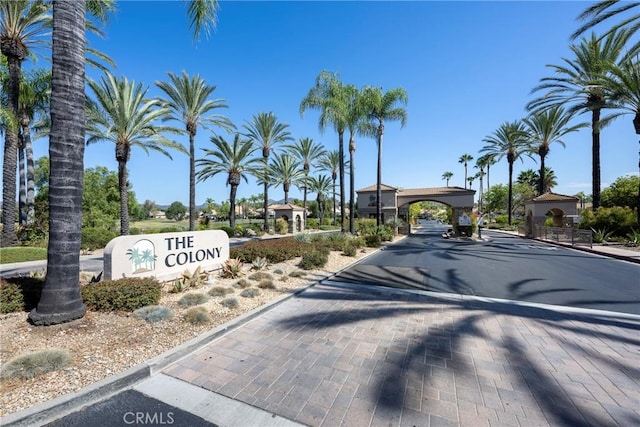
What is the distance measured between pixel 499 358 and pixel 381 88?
70.3ft

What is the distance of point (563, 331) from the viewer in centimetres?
482

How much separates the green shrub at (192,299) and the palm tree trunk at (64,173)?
5.64ft

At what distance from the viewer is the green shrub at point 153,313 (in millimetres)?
4922

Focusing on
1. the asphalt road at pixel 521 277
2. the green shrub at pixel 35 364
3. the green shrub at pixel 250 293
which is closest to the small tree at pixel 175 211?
the asphalt road at pixel 521 277

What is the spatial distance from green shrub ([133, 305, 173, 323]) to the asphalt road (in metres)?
5.33

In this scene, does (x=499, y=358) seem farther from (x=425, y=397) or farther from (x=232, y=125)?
(x=232, y=125)

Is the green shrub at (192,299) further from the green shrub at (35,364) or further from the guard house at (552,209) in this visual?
the guard house at (552,209)

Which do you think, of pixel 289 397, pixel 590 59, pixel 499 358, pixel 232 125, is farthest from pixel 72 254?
pixel 590 59

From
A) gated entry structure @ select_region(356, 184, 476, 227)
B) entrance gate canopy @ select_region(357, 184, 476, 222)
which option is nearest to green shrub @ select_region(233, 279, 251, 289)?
gated entry structure @ select_region(356, 184, 476, 227)

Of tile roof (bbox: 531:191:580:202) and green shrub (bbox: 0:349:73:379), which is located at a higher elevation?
tile roof (bbox: 531:191:580:202)

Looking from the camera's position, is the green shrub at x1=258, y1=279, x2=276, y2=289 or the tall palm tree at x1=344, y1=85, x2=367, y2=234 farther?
the tall palm tree at x1=344, y1=85, x2=367, y2=234

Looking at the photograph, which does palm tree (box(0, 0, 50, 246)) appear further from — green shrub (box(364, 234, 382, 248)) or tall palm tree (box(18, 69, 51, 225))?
green shrub (box(364, 234, 382, 248))

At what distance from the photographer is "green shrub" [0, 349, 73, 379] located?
3072 mm

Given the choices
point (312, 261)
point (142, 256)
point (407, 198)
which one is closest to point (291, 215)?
point (407, 198)
